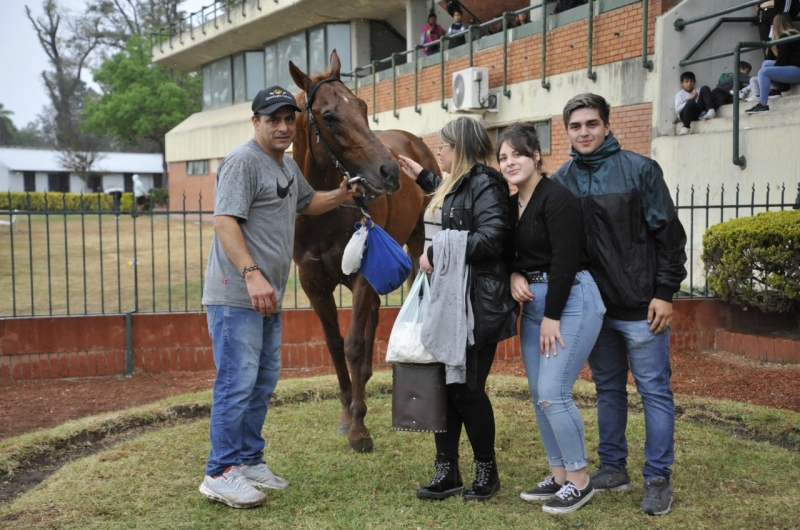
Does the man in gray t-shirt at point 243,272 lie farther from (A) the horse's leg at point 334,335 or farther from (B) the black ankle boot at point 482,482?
(A) the horse's leg at point 334,335

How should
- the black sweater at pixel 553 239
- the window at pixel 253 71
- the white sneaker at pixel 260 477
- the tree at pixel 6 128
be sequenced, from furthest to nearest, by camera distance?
the tree at pixel 6 128
the window at pixel 253 71
the white sneaker at pixel 260 477
the black sweater at pixel 553 239

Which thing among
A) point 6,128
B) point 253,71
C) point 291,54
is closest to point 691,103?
point 291,54

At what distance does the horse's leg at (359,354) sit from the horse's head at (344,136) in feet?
2.99

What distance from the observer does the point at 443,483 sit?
4141 millimetres

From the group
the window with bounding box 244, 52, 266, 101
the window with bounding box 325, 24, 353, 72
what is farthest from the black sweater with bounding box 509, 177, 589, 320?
the window with bounding box 244, 52, 266, 101

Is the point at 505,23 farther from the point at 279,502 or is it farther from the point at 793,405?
the point at 279,502

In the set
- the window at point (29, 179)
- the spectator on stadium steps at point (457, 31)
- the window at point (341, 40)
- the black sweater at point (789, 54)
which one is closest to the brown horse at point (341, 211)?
the black sweater at point (789, 54)

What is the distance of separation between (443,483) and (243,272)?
5.28 ft

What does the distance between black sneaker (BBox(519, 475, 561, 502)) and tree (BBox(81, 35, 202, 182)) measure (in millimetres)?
45829

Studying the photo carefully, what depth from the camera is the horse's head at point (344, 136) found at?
4.45 meters

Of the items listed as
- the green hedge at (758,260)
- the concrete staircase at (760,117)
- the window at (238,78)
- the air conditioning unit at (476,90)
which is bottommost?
the green hedge at (758,260)

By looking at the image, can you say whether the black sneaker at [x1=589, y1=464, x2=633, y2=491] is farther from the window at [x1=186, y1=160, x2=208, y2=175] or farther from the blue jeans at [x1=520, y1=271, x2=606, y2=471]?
the window at [x1=186, y1=160, x2=208, y2=175]

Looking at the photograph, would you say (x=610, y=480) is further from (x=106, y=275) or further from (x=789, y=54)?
(x=106, y=275)

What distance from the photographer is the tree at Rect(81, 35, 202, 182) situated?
152 ft
